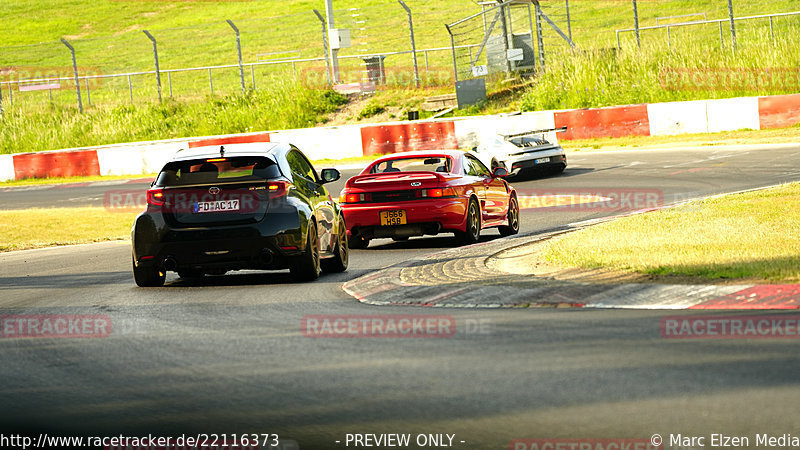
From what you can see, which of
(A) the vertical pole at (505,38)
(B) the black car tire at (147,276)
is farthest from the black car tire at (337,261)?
(A) the vertical pole at (505,38)

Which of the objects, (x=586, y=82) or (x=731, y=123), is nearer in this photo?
(x=731, y=123)

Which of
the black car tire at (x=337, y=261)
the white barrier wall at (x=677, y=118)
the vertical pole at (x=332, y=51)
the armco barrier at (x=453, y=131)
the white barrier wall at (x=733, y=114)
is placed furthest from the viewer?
the vertical pole at (x=332, y=51)

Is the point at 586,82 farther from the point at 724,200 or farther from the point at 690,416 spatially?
the point at 690,416

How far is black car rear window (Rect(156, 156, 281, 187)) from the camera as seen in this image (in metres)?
11.2

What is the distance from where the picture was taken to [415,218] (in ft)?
48.0

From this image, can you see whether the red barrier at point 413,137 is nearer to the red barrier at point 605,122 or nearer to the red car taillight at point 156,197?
the red barrier at point 605,122

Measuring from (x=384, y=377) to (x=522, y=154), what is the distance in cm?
1828

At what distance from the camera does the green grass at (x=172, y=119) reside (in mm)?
A: 37438

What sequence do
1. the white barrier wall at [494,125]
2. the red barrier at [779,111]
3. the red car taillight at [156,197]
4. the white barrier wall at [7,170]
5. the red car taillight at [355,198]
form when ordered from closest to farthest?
the red car taillight at [156,197]
the red car taillight at [355,198]
the red barrier at [779,111]
the white barrier wall at [494,125]
the white barrier wall at [7,170]

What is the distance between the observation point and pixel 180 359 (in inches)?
291

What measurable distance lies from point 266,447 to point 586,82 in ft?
95.6

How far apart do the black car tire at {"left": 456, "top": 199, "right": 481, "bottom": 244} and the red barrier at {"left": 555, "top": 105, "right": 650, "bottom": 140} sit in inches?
579

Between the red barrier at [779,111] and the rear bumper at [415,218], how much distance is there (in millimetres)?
15006

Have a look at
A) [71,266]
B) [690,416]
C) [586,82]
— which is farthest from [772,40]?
[690,416]
